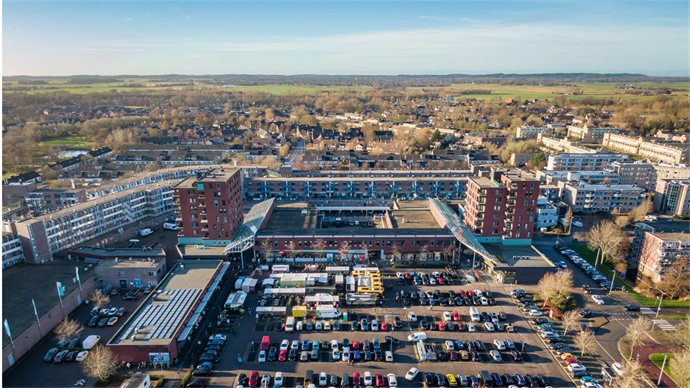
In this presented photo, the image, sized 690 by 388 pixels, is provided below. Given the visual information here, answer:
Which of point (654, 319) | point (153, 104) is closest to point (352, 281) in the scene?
point (654, 319)

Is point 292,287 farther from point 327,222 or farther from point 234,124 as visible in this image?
point 234,124

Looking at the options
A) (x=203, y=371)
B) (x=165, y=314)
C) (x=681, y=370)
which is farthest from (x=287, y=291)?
(x=681, y=370)

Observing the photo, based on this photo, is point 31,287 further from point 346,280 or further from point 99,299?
point 346,280

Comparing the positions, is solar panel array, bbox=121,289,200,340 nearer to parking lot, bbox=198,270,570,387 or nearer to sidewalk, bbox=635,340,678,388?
parking lot, bbox=198,270,570,387

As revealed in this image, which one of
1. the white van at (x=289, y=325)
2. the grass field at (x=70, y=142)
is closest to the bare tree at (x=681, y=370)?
the white van at (x=289, y=325)

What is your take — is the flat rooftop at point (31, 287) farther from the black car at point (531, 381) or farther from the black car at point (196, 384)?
the black car at point (531, 381)

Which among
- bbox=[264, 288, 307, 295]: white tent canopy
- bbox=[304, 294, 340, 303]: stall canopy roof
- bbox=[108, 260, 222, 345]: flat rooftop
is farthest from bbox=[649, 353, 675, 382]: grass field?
bbox=[108, 260, 222, 345]: flat rooftop
